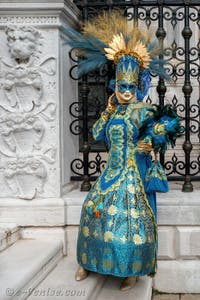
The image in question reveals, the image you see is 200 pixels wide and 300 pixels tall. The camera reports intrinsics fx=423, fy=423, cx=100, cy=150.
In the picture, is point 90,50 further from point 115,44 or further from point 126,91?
point 126,91

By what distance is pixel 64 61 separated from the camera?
3.74 metres

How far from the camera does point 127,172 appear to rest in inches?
117

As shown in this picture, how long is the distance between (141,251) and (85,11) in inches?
87.2

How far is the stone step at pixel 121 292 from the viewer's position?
299 cm

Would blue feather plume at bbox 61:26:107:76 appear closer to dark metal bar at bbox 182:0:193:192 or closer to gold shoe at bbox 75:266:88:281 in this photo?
dark metal bar at bbox 182:0:193:192

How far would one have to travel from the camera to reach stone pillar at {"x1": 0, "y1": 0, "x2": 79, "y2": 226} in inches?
139

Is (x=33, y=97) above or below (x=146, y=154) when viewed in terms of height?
above

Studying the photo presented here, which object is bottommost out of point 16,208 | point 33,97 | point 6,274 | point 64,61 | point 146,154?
point 6,274

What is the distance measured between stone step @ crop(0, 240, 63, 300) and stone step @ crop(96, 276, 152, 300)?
0.46 metres

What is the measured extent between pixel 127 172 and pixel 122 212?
0.29 m

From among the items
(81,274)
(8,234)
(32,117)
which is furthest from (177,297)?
(32,117)

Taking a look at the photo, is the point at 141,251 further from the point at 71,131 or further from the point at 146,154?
the point at 71,131

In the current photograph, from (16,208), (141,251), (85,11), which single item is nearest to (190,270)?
(141,251)

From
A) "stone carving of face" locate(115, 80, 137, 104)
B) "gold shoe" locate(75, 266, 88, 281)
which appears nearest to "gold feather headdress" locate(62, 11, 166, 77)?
"stone carving of face" locate(115, 80, 137, 104)
